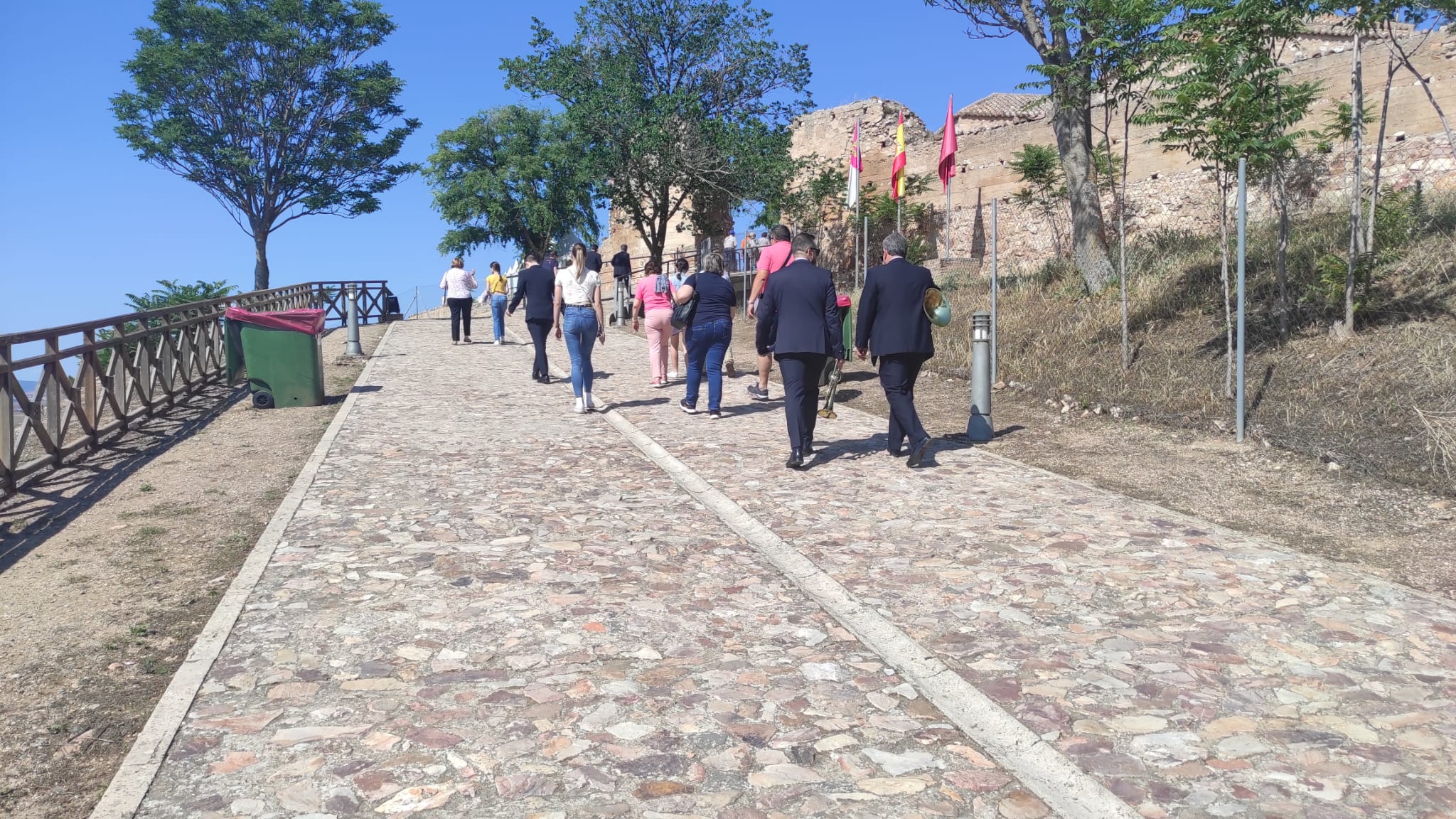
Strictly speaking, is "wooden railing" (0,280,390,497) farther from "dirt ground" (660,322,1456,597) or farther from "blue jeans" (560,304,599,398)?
"dirt ground" (660,322,1456,597)

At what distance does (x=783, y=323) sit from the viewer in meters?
8.75

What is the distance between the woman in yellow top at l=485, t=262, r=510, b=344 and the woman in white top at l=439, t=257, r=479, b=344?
0.45m

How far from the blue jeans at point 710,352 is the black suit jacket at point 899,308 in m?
3.01

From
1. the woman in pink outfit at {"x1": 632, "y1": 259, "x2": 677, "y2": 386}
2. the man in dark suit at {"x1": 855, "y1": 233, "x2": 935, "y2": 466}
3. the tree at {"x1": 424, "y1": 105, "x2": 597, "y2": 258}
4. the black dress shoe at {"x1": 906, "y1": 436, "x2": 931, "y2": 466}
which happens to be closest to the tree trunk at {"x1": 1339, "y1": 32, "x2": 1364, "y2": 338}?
the man in dark suit at {"x1": 855, "y1": 233, "x2": 935, "y2": 466}

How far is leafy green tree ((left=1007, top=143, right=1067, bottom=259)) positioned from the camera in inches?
964

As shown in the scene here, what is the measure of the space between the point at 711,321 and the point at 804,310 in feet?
9.16

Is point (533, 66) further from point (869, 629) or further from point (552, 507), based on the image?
point (869, 629)

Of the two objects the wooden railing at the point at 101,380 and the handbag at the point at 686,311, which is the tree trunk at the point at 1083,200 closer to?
the handbag at the point at 686,311

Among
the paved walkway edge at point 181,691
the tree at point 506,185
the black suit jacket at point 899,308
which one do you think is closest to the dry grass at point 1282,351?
the black suit jacket at point 899,308

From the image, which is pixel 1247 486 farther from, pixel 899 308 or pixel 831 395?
pixel 831 395

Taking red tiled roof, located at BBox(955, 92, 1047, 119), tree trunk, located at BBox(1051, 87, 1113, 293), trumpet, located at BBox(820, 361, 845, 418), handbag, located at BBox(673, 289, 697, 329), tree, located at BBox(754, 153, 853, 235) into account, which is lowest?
trumpet, located at BBox(820, 361, 845, 418)

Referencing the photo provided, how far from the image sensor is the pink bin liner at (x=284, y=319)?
1240cm

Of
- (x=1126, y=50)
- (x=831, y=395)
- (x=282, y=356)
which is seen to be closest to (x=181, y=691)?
(x=831, y=395)

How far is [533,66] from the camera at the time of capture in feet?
106
